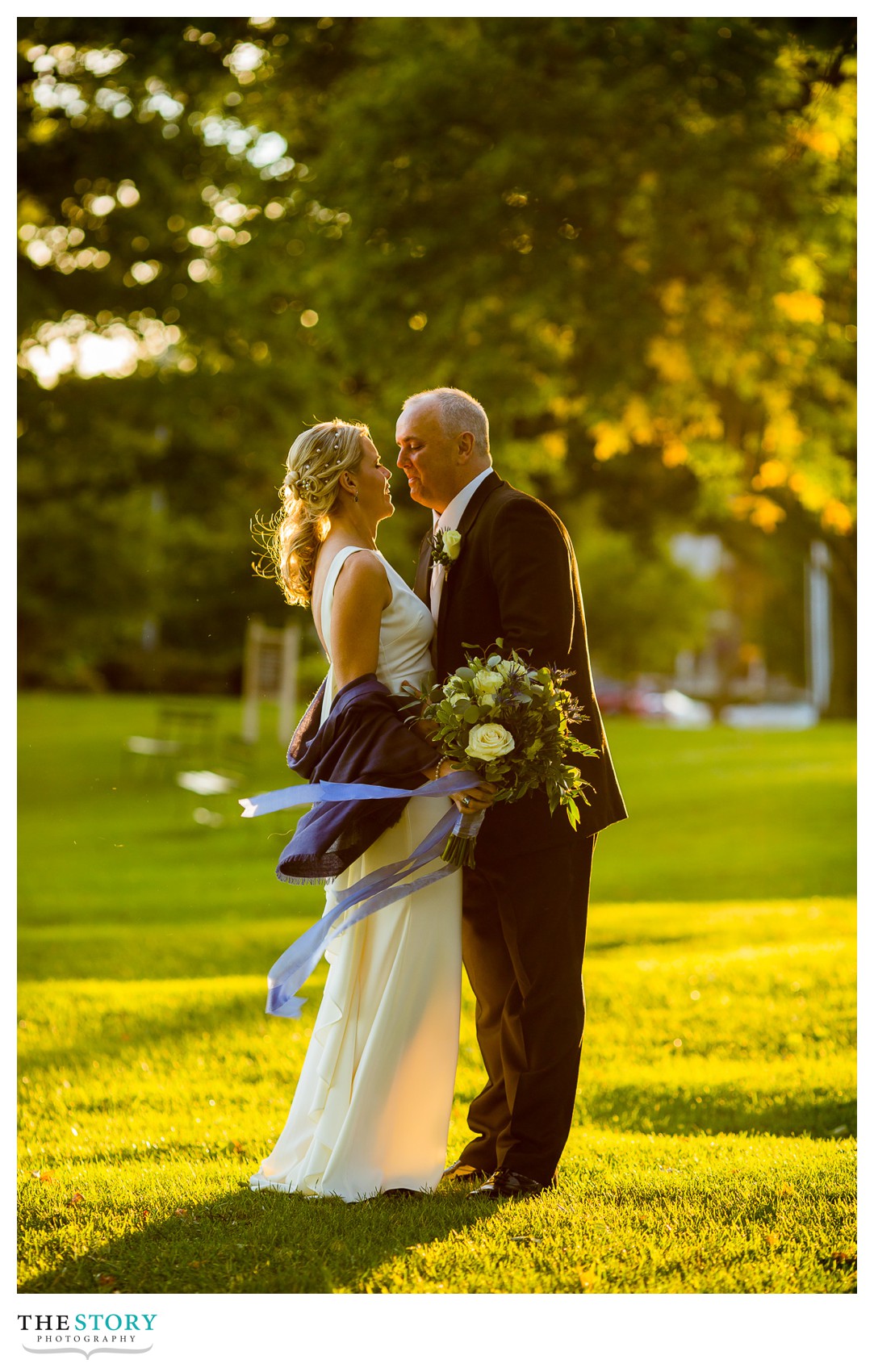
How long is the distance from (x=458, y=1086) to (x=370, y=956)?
236 centimetres

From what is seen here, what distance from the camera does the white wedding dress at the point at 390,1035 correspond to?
4781 millimetres

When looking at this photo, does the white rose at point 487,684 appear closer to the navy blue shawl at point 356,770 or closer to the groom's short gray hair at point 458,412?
the navy blue shawl at point 356,770

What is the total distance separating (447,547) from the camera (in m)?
4.84

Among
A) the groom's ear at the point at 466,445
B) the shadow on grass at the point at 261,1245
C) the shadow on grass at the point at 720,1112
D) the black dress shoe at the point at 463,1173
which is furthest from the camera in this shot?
the shadow on grass at the point at 720,1112

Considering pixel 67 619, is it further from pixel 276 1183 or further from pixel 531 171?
pixel 276 1183

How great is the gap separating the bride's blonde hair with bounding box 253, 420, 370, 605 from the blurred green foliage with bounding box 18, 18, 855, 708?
3850 millimetres

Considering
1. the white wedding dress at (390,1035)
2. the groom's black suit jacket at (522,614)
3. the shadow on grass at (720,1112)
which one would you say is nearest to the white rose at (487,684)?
the groom's black suit jacket at (522,614)

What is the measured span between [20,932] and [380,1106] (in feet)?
27.2

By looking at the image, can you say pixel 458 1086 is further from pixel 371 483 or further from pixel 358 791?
pixel 371 483

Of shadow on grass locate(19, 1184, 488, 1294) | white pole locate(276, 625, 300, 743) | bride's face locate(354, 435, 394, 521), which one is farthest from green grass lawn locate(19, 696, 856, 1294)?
white pole locate(276, 625, 300, 743)

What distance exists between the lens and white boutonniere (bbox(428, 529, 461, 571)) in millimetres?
4832

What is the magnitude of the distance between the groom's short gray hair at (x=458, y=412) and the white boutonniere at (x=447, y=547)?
0.30 metres

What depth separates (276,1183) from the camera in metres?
4.93
